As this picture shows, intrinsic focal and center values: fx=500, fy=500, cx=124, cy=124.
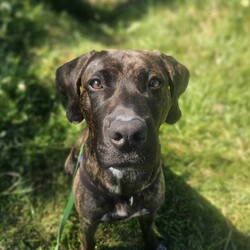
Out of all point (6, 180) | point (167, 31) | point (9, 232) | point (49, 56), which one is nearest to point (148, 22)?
point (167, 31)

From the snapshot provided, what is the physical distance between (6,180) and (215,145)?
2.20m

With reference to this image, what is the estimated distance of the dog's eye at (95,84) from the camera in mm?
3284

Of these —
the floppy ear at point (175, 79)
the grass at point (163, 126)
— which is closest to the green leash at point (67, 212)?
the grass at point (163, 126)

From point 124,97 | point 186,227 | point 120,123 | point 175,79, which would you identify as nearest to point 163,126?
point 186,227

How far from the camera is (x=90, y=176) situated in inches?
143

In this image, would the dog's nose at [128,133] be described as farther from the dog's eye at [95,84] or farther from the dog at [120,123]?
the dog's eye at [95,84]

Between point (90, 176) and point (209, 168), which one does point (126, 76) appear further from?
point (209, 168)

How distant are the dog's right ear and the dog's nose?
2.38 ft

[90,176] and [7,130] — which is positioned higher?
[90,176]

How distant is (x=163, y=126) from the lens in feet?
17.5

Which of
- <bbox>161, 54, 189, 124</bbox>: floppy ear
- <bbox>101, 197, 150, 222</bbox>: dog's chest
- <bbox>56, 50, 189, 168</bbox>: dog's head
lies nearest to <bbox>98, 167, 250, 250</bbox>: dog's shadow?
<bbox>101, 197, 150, 222</bbox>: dog's chest

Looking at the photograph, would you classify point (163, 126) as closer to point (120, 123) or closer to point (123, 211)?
point (123, 211)

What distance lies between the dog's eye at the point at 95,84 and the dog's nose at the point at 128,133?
40cm

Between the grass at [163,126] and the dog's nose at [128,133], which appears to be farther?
the grass at [163,126]
